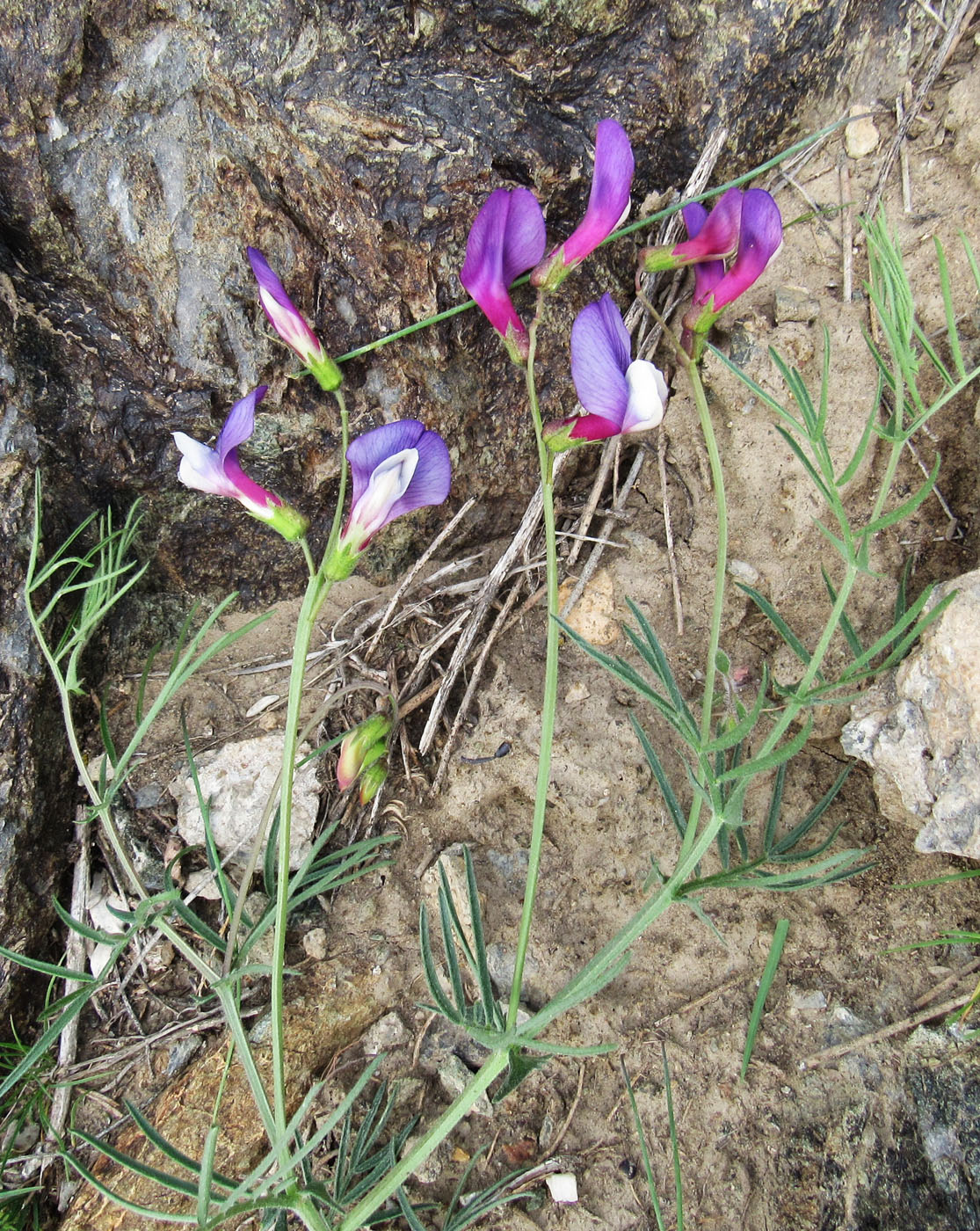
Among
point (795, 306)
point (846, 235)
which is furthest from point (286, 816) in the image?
point (846, 235)

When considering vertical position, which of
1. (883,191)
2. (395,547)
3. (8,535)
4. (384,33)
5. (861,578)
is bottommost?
(861,578)

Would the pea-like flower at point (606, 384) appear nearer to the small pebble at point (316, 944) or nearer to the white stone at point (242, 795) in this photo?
the white stone at point (242, 795)

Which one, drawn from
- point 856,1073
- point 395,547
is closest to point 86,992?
point 395,547

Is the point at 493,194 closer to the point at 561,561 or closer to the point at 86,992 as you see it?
the point at 561,561

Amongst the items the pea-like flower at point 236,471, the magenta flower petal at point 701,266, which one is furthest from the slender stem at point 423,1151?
the magenta flower petal at point 701,266

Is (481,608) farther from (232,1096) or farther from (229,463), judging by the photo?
(232,1096)

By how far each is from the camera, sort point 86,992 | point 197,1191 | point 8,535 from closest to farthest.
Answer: point 197,1191 → point 86,992 → point 8,535
